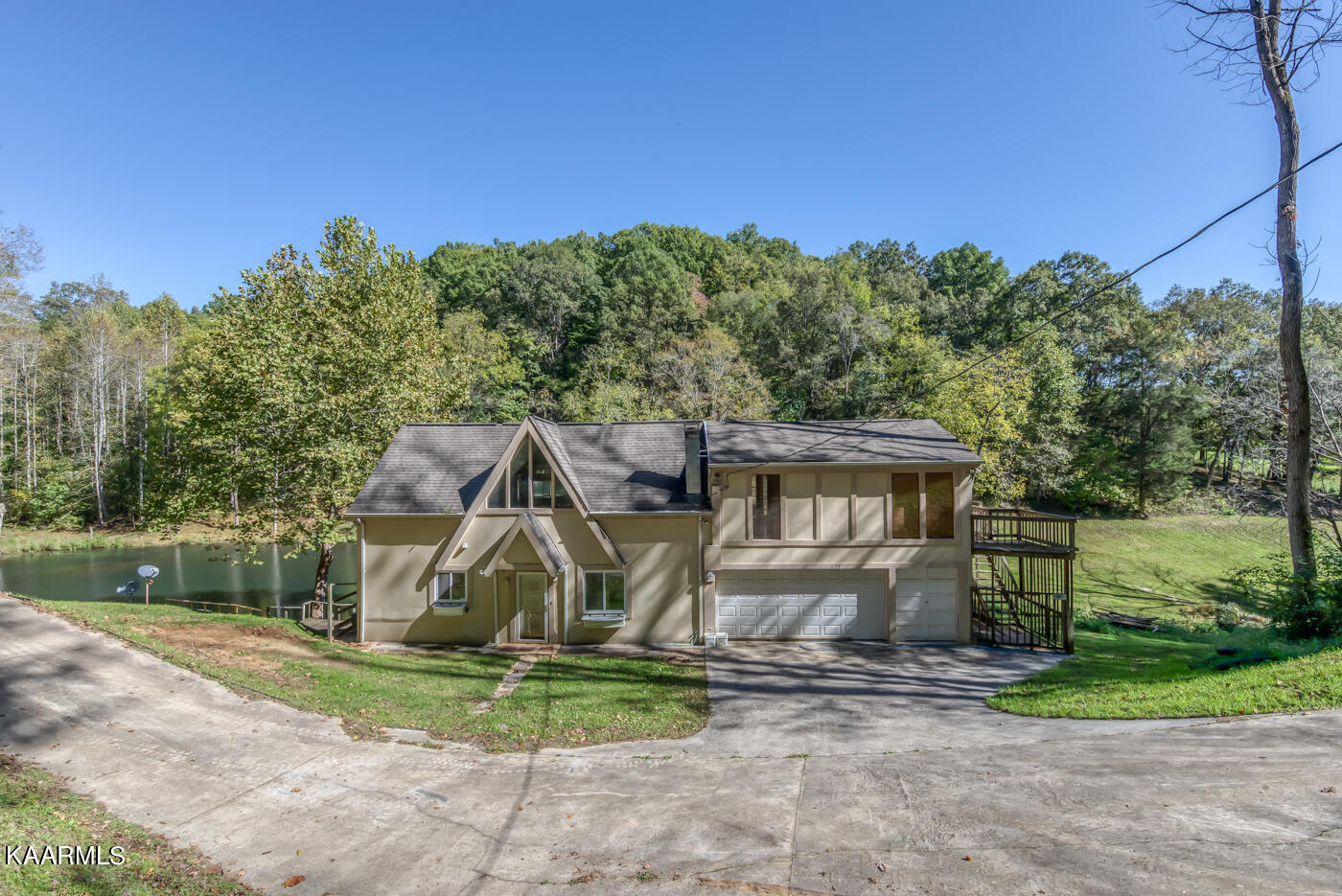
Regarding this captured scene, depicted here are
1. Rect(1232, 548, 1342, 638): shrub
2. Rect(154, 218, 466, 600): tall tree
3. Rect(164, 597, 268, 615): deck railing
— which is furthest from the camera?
Rect(164, 597, 268, 615): deck railing

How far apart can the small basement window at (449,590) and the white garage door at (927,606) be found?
1076 cm

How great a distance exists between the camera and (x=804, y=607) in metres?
15.4

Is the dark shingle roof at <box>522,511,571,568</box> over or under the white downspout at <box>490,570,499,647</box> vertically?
over

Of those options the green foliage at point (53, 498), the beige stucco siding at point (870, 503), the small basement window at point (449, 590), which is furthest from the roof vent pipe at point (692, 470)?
the green foliage at point (53, 498)

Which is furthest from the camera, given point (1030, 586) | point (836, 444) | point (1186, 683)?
point (836, 444)

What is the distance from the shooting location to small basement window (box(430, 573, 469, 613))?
14.7 metres

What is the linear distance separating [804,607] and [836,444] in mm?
4337

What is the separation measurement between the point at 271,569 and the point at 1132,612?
37.3m

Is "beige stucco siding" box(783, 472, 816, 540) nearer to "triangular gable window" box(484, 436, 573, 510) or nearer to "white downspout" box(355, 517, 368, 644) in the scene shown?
"triangular gable window" box(484, 436, 573, 510)

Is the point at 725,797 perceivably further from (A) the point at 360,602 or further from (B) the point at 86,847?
(A) the point at 360,602

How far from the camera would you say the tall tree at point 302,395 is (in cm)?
1786

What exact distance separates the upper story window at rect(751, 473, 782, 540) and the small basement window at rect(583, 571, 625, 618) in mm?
3629

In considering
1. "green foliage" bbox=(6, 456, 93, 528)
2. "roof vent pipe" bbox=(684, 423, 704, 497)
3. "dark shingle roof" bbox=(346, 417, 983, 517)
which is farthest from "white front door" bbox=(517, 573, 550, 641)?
"green foliage" bbox=(6, 456, 93, 528)

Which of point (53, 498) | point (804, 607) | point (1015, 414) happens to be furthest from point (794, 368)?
point (53, 498)
